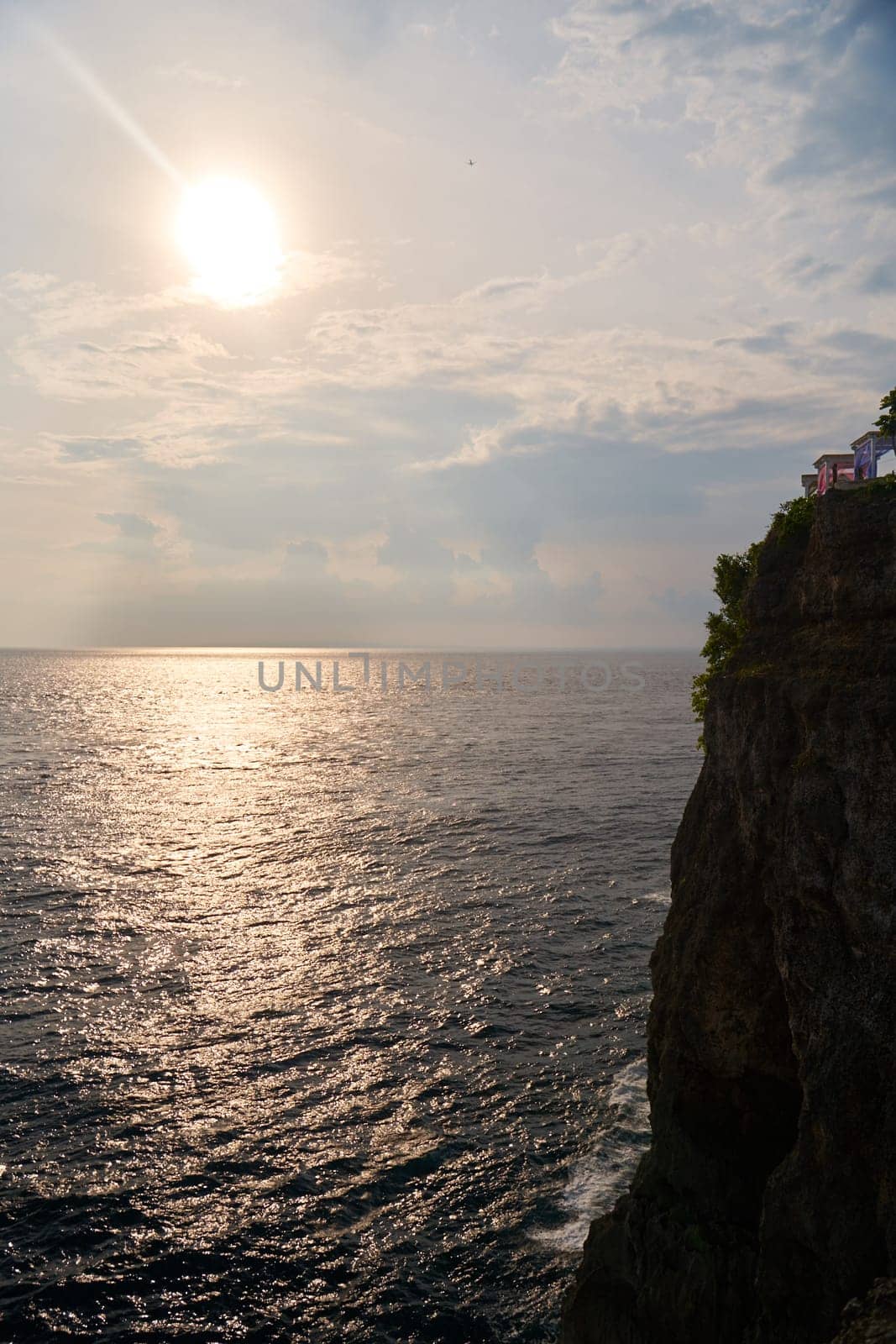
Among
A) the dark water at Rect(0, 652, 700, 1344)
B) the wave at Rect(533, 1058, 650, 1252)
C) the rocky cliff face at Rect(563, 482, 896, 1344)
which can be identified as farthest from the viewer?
the wave at Rect(533, 1058, 650, 1252)

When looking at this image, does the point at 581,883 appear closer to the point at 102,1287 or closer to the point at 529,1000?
the point at 529,1000

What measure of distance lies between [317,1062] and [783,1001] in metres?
18.1

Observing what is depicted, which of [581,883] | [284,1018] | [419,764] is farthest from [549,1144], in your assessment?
[419,764]

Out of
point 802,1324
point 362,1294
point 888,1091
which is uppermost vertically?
point 888,1091

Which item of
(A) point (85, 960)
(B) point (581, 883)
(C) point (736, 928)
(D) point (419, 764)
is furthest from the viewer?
(D) point (419, 764)

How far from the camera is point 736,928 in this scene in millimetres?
19922

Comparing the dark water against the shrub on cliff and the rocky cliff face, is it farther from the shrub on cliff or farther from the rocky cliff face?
the shrub on cliff

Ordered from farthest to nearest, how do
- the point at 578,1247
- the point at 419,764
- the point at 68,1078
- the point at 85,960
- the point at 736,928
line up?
the point at 419,764
the point at 85,960
the point at 68,1078
the point at 578,1247
the point at 736,928

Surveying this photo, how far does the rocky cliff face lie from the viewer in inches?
595

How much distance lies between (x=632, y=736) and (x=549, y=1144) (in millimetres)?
87157

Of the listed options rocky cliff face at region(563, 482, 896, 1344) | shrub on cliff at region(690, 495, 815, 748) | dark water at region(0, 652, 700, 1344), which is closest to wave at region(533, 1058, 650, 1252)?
dark water at region(0, 652, 700, 1344)

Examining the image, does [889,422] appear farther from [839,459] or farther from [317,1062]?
[317,1062]

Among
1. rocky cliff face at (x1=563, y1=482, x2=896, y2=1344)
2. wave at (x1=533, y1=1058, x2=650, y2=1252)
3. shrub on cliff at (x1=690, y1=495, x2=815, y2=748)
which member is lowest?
wave at (x1=533, y1=1058, x2=650, y2=1252)

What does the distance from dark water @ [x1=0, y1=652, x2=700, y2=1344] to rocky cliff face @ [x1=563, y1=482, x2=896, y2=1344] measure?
432 centimetres
